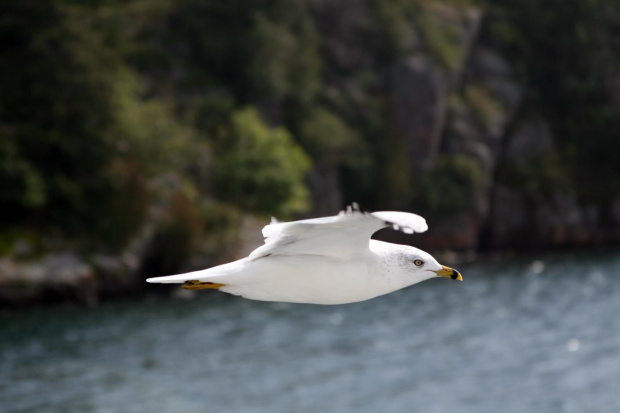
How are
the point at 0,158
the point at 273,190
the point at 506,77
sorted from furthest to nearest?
the point at 506,77, the point at 273,190, the point at 0,158

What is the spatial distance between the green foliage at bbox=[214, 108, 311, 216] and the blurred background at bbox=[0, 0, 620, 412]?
0.10 m

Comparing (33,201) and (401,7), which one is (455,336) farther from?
(401,7)

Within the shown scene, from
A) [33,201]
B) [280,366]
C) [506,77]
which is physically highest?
[506,77]

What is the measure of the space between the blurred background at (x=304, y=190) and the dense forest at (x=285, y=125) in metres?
0.12

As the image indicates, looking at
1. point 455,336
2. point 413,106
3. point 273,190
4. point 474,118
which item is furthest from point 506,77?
point 455,336

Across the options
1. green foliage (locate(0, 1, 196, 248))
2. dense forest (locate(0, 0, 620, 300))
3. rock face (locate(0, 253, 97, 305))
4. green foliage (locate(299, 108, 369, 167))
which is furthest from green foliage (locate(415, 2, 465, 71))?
rock face (locate(0, 253, 97, 305))

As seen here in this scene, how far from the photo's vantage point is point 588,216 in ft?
184

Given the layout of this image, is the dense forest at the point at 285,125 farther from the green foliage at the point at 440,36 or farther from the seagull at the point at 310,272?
the seagull at the point at 310,272

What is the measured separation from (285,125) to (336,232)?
42.2m

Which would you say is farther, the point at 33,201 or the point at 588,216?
the point at 588,216

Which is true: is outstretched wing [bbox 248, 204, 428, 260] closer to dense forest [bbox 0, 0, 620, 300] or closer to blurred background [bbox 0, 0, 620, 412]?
blurred background [bbox 0, 0, 620, 412]

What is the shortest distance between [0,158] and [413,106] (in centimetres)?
2492

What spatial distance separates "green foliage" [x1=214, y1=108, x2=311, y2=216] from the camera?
41906 mm

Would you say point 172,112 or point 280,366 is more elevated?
point 172,112
